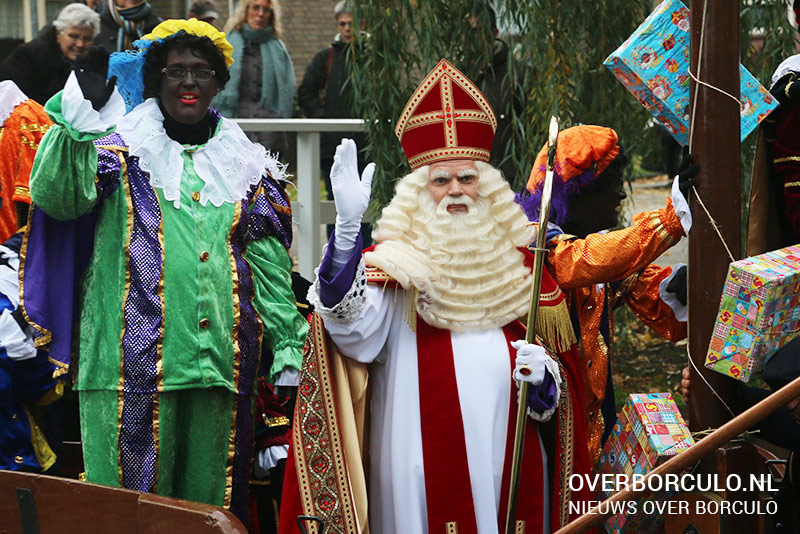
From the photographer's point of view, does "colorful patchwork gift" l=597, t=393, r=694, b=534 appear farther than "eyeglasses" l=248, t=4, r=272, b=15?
No

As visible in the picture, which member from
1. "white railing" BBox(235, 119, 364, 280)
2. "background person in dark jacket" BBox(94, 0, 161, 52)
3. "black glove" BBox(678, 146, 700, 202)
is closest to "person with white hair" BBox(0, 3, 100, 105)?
"background person in dark jacket" BBox(94, 0, 161, 52)

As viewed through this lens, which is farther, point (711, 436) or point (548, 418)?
point (548, 418)

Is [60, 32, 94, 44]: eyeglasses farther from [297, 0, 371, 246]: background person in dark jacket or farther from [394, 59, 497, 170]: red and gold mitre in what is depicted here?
[394, 59, 497, 170]: red and gold mitre

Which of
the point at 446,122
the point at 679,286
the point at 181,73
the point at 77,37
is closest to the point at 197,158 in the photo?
the point at 181,73

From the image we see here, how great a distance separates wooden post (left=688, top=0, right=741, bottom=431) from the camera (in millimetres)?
3582

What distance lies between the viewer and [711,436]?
10.8 feet

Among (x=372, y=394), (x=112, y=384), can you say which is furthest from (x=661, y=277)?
(x=112, y=384)

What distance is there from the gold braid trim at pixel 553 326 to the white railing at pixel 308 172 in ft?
11.4

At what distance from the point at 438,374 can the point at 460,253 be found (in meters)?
0.42

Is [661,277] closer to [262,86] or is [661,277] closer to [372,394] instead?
[372,394]

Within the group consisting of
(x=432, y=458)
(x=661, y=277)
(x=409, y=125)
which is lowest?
(x=432, y=458)

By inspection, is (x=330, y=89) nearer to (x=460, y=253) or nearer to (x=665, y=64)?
(x=460, y=253)

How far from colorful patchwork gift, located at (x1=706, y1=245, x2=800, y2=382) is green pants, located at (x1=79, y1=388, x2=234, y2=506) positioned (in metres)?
1.74

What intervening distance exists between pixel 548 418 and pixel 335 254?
919mm
